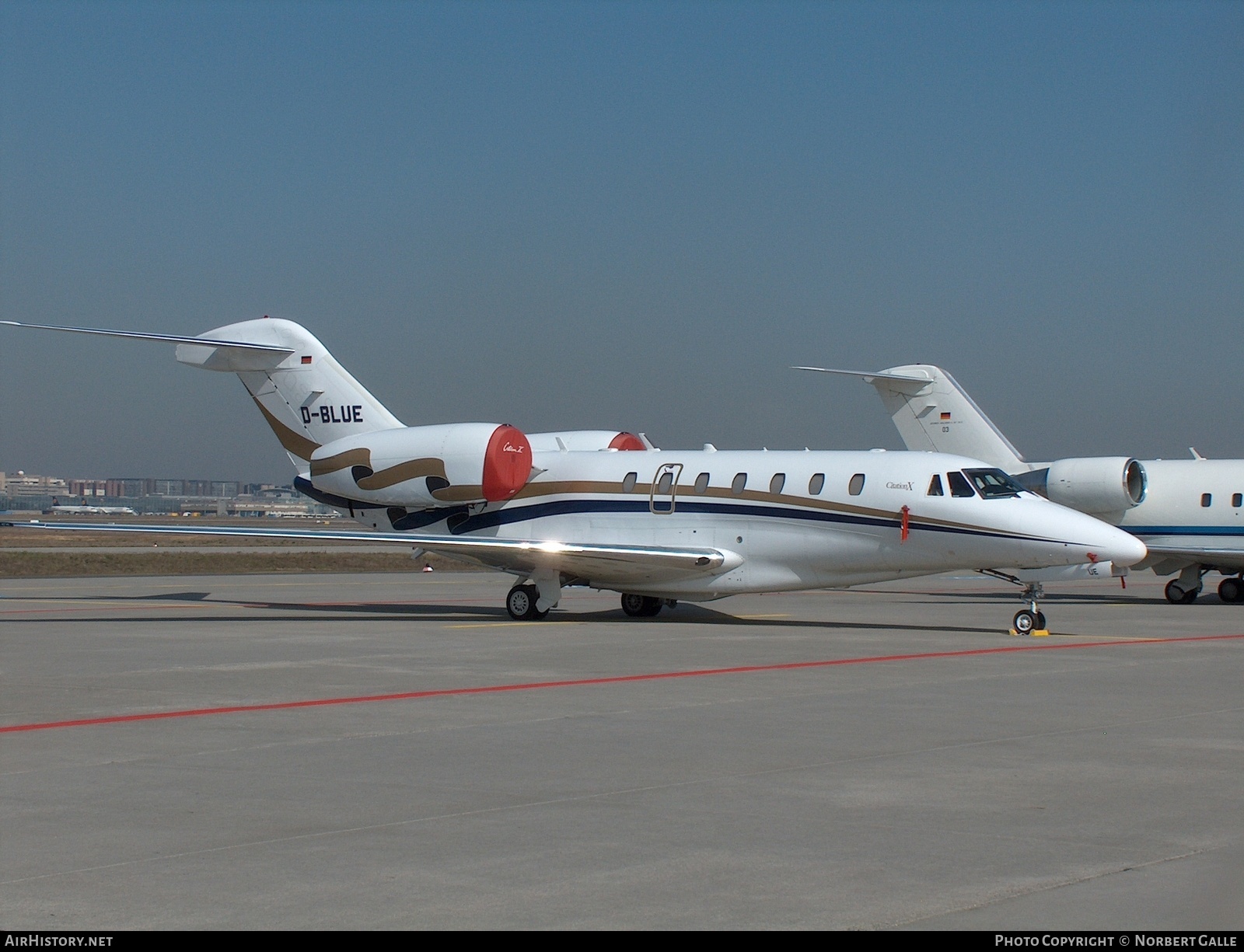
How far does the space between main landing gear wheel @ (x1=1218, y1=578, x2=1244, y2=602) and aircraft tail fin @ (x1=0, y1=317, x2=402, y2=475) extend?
61.8ft

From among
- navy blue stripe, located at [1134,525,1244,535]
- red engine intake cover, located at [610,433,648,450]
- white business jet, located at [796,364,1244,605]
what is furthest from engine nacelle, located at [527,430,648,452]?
navy blue stripe, located at [1134,525,1244,535]

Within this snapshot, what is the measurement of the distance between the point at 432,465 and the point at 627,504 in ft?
11.1

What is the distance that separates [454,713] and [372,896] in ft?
18.5

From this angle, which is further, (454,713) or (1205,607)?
(1205,607)

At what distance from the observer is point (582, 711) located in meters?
11.6

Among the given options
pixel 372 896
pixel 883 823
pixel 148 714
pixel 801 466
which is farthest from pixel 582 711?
pixel 801 466

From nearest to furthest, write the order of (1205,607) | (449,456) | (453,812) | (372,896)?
(372,896)
(453,812)
(449,456)
(1205,607)

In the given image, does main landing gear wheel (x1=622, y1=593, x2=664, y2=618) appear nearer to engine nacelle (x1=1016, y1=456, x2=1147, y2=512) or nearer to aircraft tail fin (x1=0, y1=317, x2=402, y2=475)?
aircraft tail fin (x1=0, y1=317, x2=402, y2=475)

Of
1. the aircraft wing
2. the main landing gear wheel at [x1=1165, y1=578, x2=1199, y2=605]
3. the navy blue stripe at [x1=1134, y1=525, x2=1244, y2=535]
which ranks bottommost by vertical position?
the aircraft wing

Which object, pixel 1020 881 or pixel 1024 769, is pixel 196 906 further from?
pixel 1024 769

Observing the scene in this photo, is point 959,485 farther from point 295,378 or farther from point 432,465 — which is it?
point 295,378

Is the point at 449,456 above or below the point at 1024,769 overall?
above

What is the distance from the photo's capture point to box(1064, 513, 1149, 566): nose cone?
18.7 meters

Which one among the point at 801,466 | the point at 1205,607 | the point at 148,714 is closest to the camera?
the point at 148,714
